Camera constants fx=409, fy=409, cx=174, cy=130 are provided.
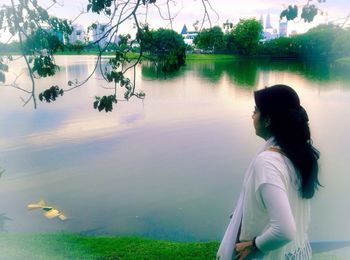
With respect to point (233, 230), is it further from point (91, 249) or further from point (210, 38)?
point (91, 249)

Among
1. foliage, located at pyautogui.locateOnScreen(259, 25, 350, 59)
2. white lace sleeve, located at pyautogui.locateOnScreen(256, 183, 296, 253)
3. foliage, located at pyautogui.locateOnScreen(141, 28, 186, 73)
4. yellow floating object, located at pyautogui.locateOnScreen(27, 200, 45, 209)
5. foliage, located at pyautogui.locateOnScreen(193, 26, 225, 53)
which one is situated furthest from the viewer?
yellow floating object, located at pyautogui.locateOnScreen(27, 200, 45, 209)

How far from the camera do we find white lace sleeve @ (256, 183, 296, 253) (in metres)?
1.03

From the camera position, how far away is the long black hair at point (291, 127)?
112 cm

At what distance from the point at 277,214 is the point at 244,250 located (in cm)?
18

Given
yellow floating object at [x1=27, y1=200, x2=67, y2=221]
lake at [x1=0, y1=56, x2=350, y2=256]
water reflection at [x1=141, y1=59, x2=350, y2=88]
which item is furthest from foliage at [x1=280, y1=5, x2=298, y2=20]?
water reflection at [x1=141, y1=59, x2=350, y2=88]

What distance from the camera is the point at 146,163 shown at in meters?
9.48

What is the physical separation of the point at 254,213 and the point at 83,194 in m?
6.72

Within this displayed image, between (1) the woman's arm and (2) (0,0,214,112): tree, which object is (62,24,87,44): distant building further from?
(1) the woman's arm

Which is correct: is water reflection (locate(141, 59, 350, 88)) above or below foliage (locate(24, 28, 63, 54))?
below

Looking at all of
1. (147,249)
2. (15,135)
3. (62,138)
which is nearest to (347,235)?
(147,249)

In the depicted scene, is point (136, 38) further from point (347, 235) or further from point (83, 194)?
point (83, 194)

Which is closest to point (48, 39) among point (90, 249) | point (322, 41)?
point (90, 249)

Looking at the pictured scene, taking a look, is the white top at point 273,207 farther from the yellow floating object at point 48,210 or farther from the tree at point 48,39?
the yellow floating object at point 48,210

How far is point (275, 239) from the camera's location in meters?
1.06
